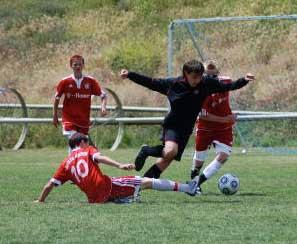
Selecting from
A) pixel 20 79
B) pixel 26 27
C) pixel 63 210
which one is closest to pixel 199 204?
pixel 63 210

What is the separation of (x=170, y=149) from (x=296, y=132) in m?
11.4

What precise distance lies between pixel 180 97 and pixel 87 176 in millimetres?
1438

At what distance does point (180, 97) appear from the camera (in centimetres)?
1184

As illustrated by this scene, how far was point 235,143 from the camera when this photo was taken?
23469mm

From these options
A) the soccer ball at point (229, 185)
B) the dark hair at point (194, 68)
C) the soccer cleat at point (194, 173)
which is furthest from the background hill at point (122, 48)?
the dark hair at point (194, 68)

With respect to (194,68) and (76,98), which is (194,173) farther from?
(76,98)

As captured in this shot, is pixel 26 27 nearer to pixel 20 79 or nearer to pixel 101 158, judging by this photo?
pixel 20 79

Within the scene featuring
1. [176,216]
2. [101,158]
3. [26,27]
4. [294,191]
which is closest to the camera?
[176,216]

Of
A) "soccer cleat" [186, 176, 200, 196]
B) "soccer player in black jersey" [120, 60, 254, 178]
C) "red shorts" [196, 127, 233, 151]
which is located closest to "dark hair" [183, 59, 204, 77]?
"soccer player in black jersey" [120, 60, 254, 178]

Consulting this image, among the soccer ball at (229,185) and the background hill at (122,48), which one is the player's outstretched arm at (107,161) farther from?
the background hill at (122,48)

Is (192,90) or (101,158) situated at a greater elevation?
(192,90)

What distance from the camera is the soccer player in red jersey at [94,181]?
11.3 metres

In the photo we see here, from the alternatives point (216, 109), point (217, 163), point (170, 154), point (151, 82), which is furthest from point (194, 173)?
point (151, 82)

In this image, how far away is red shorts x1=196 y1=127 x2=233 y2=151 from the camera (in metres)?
13.6
